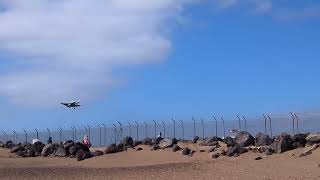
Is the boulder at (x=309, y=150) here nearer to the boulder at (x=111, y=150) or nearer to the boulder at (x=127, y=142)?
the boulder at (x=111, y=150)

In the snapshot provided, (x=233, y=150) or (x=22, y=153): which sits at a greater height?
(x=233, y=150)

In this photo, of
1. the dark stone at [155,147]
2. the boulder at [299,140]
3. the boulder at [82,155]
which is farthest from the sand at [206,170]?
the dark stone at [155,147]

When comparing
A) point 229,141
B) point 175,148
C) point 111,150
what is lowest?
point 111,150

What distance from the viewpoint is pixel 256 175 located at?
31.0m

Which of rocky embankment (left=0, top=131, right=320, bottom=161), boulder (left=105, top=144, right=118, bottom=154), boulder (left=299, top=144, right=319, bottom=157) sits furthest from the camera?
boulder (left=105, top=144, right=118, bottom=154)

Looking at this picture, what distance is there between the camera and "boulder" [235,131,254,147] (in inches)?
1763

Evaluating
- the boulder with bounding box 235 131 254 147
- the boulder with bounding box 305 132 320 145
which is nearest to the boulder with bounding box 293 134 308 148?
the boulder with bounding box 305 132 320 145

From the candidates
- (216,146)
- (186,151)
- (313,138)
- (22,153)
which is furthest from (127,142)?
(313,138)

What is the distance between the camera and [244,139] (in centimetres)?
4559

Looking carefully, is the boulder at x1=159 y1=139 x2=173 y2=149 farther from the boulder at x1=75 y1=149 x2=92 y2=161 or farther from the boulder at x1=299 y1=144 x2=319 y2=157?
the boulder at x1=299 y1=144 x2=319 y2=157

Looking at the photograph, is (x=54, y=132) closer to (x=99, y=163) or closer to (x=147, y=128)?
(x=147, y=128)

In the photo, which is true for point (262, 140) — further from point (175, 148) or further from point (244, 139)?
point (175, 148)

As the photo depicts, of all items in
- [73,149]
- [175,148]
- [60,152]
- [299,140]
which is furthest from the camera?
[60,152]

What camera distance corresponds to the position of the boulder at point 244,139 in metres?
44.8
